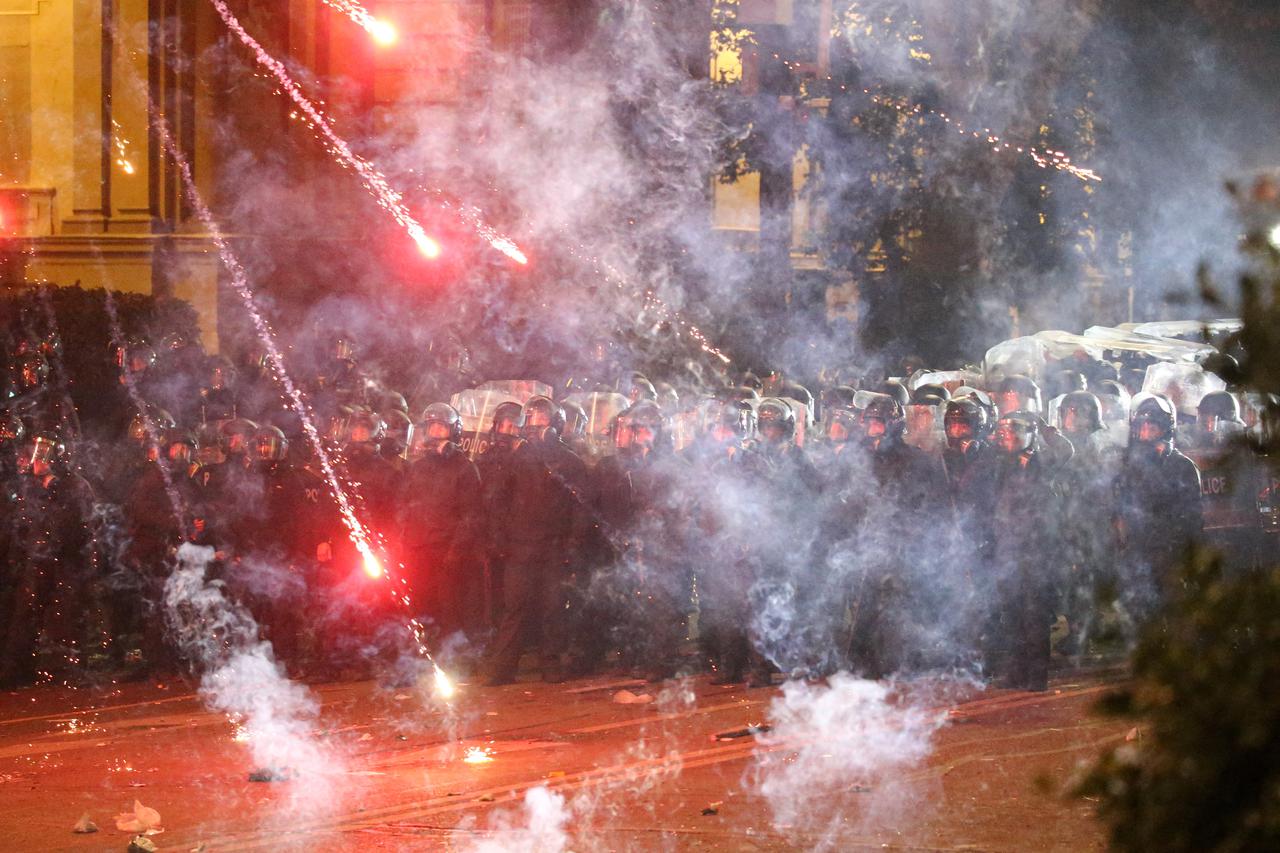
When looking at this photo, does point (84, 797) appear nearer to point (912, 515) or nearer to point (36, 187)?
point (912, 515)

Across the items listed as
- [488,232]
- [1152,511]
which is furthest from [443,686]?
[488,232]

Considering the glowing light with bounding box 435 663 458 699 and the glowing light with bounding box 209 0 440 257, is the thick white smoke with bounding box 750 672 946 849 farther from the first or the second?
the glowing light with bounding box 209 0 440 257

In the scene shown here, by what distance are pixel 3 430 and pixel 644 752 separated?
20.0 ft

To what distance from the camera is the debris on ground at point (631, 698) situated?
9328 millimetres

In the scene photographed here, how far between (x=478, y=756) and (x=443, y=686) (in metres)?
2.42

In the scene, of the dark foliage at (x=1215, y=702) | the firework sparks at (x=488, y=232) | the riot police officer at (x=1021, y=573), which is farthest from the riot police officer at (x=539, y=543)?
the firework sparks at (x=488, y=232)

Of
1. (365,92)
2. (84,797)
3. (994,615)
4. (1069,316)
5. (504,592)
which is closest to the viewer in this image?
(84,797)

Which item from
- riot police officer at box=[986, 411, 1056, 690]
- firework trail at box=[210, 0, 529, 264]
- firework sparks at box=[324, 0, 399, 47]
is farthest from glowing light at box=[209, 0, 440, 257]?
riot police officer at box=[986, 411, 1056, 690]

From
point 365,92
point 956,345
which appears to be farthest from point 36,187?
point 956,345

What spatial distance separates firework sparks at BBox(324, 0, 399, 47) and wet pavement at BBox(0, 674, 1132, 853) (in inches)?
546

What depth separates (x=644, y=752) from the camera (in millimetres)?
7621

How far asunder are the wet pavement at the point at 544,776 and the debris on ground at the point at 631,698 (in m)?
0.05

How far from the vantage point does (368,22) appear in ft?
73.9

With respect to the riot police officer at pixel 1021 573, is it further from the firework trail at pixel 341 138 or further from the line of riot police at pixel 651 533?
the firework trail at pixel 341 138
